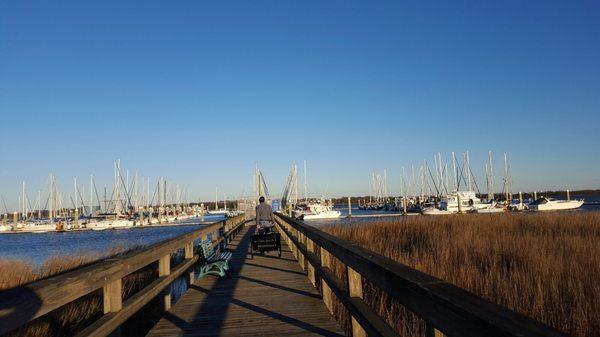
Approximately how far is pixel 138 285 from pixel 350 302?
7909 millimetres

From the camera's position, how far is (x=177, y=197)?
3546 inches

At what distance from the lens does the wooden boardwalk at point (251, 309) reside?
16.1ft

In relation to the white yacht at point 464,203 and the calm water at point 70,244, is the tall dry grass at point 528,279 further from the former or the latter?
the white yacht at point 464,203

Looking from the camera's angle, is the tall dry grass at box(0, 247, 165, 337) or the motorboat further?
the motorboat

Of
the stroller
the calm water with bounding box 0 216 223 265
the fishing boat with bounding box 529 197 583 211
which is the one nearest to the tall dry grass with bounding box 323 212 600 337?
the stroller

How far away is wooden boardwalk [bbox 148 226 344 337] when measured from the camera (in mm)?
4906

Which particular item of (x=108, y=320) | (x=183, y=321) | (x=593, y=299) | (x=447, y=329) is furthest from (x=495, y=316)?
(x=593, y=299)

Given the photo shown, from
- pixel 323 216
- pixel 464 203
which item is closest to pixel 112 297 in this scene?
pixel 323 216

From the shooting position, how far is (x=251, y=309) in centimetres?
591

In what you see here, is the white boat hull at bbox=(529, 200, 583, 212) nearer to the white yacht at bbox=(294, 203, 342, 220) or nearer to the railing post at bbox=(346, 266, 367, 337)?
the white yacht at bbox=(294, 203, 342, 220)

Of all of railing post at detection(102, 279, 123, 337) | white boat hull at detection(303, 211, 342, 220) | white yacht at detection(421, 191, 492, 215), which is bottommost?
white boat hull at detection(303, 211, 342, 220)

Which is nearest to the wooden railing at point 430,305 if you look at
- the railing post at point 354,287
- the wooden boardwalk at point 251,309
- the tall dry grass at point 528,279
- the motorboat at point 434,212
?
the railing post at point 354,287

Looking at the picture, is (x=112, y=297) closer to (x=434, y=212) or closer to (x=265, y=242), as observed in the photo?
(x=265, y=242)

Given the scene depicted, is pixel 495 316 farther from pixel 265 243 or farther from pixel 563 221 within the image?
pixel 563 221
